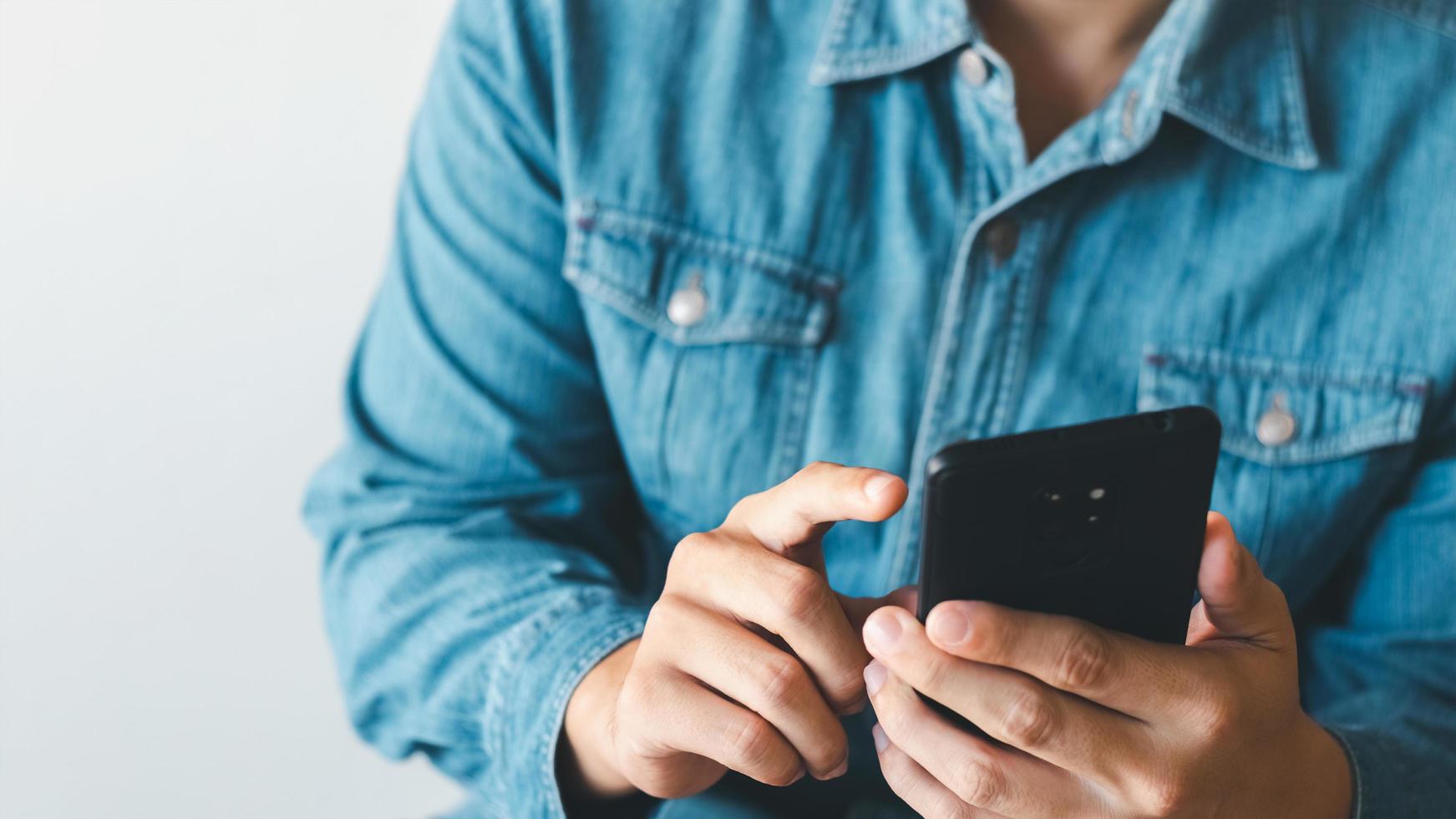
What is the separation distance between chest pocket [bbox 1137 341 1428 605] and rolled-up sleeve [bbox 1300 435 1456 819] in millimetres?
33

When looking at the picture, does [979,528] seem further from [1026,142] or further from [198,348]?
[198,348]

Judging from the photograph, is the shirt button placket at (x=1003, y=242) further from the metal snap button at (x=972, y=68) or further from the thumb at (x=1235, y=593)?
the thumb at (x=1235, y=593)

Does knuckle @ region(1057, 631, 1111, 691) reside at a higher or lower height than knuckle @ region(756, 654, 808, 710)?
higher

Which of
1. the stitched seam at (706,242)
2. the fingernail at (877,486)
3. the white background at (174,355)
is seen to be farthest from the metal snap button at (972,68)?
the white background at (174,355)

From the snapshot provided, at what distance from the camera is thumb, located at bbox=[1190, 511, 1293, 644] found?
482 millimetres

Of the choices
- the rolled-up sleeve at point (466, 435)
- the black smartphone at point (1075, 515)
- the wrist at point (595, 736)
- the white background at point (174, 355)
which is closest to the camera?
the black smartphone at point (1075, 515)

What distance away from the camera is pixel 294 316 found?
38.9 inches

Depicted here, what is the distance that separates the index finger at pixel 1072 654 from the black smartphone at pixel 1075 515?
0.01 metres

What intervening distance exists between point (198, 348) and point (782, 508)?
2.16 ft

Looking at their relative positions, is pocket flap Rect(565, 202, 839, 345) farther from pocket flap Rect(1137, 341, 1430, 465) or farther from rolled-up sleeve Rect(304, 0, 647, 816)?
pocket flap Rect(1137, 341, 1430, 465)

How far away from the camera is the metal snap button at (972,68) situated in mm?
697

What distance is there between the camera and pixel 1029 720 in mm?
456

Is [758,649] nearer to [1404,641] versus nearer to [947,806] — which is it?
[947,806]

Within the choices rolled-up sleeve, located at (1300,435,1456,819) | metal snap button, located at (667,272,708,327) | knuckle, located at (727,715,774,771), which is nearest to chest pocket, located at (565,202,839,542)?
metal snap button, located at (667,272,708,327)
